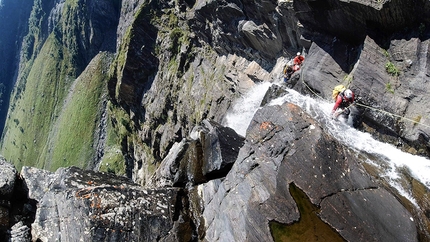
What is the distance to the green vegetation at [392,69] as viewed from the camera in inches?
1201

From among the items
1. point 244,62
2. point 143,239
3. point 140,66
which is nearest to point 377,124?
point 143,239

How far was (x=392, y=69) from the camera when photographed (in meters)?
30.8

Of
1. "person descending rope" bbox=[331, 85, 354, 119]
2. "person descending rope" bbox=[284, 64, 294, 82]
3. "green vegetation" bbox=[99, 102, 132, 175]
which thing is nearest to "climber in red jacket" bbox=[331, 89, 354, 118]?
"person descending rope" bbox=[331, 85, 354, 119]

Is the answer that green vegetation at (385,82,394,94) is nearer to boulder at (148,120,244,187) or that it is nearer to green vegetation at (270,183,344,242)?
boulder at (148,120,244,187)

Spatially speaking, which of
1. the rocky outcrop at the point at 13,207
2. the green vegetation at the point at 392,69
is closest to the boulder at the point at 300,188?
the rocky outcrop at the point at 13,207

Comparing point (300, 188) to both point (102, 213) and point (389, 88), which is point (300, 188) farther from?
point (389, 88)

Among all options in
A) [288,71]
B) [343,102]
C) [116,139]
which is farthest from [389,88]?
[116,139]

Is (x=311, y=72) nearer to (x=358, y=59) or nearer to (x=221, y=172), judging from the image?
(x=358, y=59)

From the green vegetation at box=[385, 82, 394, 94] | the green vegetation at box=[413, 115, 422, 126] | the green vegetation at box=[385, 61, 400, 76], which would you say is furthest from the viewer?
the green vegetation at box=[385, 61, 400, 76]

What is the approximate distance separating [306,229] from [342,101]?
1476 cm

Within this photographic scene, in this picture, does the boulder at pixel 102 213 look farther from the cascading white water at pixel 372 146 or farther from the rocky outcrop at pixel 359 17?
the rocky outcrop at pixel 359 17

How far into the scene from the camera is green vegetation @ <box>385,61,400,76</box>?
100 feet

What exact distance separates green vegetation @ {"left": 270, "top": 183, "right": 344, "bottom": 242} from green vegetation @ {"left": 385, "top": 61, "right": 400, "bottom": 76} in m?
18.2

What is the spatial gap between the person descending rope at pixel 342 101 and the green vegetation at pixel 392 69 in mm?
4780
